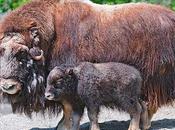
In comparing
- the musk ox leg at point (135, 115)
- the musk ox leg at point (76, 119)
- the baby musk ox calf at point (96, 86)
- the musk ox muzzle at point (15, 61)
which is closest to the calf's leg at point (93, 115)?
the baby musk ox calf at point (96, 86)

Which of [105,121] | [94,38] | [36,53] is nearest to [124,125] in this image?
[105,121]

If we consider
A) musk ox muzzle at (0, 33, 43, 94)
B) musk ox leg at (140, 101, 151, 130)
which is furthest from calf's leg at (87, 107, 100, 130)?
musk ox muzzle at (0, 33, 43, 94)

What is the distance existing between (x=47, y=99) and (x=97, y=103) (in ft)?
1.50

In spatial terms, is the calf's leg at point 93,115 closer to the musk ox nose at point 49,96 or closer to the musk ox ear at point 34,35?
the musk ox nose at point 49,96

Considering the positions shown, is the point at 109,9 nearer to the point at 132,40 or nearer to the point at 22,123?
the point at 132,40

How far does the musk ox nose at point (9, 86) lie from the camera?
464 centimetres

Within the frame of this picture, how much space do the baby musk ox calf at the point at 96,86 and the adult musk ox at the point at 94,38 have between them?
200mm

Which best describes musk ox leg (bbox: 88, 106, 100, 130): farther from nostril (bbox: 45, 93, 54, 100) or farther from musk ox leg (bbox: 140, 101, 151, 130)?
musk ox leg (bbox: 140, 101, 151, 130)

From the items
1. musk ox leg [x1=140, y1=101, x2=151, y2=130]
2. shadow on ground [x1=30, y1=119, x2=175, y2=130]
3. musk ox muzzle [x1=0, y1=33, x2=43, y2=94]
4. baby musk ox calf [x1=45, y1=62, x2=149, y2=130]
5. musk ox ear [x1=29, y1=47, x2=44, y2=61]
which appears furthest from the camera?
shadow on ground [x1=30, y1=119, x2=175, y2=130]

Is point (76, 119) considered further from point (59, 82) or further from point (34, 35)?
point (34, 35)

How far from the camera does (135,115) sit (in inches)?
183

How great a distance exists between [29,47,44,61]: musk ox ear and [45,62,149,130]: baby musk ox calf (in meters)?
0.20

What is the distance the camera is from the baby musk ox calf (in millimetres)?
4547

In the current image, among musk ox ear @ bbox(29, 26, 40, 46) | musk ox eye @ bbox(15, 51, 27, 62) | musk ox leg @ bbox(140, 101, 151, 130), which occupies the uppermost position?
musk ox ear @ bbox(29, 26, 40, 46)
